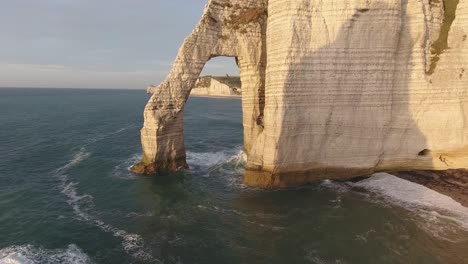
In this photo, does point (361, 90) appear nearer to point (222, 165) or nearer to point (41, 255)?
point (222, 165)

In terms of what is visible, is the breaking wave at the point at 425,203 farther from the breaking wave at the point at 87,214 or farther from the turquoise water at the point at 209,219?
the breaking wave at the point at 87,214

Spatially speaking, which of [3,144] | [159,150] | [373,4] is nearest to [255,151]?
[159,150]

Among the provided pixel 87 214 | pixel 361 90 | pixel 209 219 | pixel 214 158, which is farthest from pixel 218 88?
pixel 209 219

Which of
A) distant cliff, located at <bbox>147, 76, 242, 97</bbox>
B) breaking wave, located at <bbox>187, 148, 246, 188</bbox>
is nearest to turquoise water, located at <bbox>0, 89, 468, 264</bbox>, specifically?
breaking wave, located at <bbox>187, 148, 246, 188</bbox>

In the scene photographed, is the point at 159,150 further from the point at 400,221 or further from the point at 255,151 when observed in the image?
the point at 400,221

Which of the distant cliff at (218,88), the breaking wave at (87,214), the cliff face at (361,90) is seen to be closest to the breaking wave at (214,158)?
the cliff face at (361,90)
